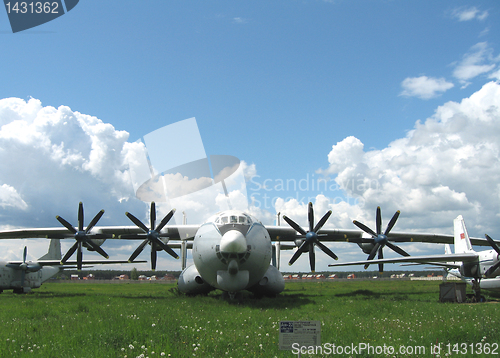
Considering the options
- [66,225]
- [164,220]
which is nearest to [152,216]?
[164,220]

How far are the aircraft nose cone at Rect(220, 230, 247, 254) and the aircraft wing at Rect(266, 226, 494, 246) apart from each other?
8461 millimetres

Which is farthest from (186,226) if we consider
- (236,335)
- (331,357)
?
(331,357)

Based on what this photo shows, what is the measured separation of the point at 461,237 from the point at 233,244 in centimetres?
2045

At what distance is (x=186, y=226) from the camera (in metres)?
22.2

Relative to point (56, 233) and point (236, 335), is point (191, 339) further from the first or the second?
point (56, 233)

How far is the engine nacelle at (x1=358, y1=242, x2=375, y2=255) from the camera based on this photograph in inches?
914

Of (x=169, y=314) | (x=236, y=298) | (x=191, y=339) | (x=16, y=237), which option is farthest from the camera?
(x=16, y=237)

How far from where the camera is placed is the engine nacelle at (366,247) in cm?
2321

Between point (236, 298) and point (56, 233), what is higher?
point (56, 233)

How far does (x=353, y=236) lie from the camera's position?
24391 millimetres

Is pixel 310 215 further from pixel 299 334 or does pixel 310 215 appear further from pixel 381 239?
pixel 299 334

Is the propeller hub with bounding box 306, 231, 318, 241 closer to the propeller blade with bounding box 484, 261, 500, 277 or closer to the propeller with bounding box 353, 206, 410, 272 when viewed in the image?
the propeller with bounding box 353, 206, 410, 272

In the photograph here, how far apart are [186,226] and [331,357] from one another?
16870 mm

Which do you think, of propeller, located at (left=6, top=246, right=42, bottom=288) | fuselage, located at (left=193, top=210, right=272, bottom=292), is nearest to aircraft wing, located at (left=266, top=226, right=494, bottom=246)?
fuselage, located at (left=193, top=210, right=272, bottom=292)
